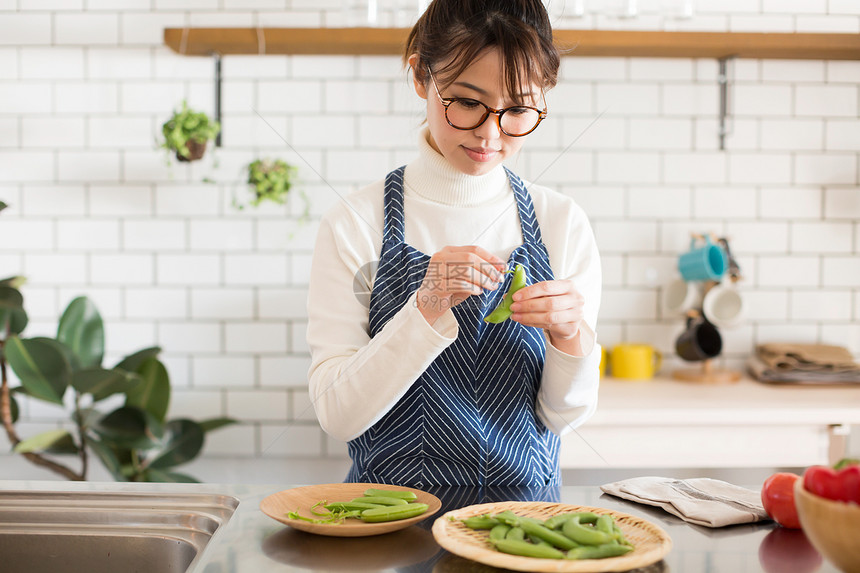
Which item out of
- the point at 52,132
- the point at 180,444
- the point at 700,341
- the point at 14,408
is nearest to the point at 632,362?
the point at 700,341

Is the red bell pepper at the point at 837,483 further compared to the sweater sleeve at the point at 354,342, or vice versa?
the sweater sleeve at the point at 354,342

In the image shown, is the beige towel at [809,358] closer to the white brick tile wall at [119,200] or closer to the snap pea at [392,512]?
the snap pea at [392,512]

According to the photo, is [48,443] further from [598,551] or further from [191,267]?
[598,551]

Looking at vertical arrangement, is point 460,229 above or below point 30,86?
below

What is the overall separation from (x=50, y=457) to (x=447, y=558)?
2.17m

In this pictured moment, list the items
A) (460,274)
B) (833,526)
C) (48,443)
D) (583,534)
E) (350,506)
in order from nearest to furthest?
1. (833,526)
2. (583,534)
3. (350,506)
4. (460,274)
5. (48,443)

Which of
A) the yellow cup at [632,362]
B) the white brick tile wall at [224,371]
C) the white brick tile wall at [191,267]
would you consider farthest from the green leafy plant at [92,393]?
the yellow cup at [632,362]

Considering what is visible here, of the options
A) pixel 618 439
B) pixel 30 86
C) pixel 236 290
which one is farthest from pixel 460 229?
pixel 30 86

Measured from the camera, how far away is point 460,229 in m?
1.31

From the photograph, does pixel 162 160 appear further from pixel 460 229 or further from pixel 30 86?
pixel 460 229

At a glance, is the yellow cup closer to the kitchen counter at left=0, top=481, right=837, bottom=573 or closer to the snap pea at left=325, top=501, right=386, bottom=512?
the kitchen counter at left=0, top=481, right=837, bottom=573

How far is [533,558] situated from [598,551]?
6cm

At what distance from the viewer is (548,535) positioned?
2.63 feet

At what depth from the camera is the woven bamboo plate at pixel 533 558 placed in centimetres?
73
